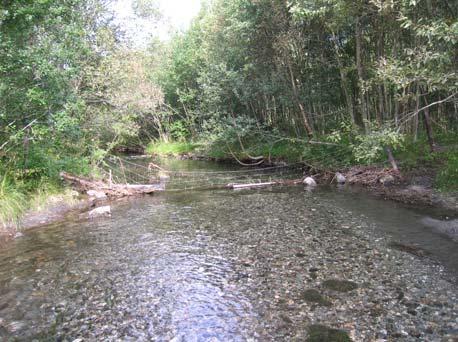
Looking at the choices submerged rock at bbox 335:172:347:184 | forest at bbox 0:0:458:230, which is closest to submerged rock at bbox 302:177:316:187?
submerged rock at bbox 335:172:347:184

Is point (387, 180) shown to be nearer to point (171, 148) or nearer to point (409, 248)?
point (409, 248)

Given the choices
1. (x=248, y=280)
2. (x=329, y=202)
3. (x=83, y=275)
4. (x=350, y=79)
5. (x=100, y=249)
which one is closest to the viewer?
(x=248, y=280)

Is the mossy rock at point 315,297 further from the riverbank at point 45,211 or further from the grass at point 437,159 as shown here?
the grass at point 437,159

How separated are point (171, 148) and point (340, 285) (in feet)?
124

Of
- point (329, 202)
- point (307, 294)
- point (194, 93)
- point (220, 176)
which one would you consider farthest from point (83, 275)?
point (194, 93)

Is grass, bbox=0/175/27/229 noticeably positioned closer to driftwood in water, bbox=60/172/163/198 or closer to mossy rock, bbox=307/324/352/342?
driftwood in water, bbox=60/172/163/198

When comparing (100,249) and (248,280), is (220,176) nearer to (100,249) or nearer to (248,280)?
(100,249)

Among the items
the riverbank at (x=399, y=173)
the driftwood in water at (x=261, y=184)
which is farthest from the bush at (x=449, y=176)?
the driftwood in water at (x=261, y=184)

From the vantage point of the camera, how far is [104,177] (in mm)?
20719

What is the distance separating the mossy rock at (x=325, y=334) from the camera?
616cm

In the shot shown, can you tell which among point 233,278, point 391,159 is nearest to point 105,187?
point 233,278

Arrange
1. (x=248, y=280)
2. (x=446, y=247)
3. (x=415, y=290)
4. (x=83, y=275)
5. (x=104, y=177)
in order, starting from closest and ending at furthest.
Result: (x=415, y=290) → (x=248, y=280) → (x=83, y=275) → (x=446, y=247) → (x=104, y=177)

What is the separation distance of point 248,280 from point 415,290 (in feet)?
11.0

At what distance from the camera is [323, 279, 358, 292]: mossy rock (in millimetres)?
7942
